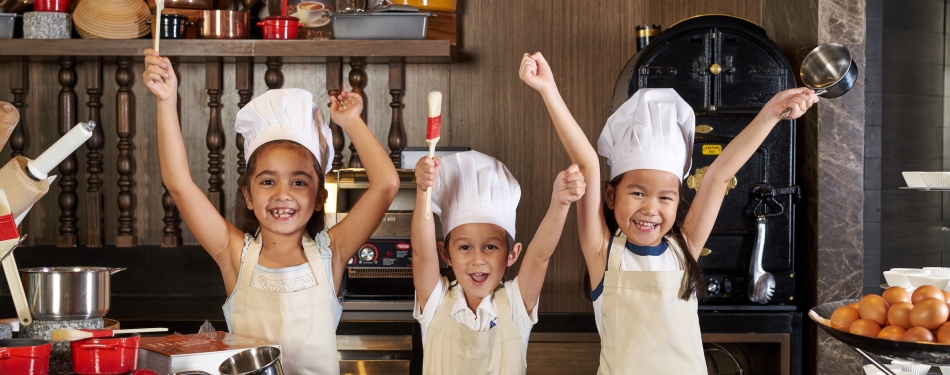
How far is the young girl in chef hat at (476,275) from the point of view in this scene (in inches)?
71.3

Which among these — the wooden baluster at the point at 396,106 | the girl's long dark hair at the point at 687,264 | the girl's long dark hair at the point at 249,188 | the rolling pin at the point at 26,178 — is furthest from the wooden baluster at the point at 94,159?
the girl's long dark hair at the point at 687,264

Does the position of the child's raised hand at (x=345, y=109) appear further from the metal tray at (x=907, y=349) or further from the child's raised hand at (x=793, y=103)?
the metal tray at (x=907, y=349)

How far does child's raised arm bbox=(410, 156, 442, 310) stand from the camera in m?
1.66

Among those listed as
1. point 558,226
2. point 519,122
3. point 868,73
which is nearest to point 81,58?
point 519,122

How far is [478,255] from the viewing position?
1811 millimetres

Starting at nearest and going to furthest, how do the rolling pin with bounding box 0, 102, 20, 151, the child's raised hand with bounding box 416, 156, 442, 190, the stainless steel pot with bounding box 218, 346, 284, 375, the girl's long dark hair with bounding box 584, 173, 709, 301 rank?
the stainless steel pot with bounding box 218, 346, 284, 375
the rolling pin with bounding box 0, 102, 20, 151
the child's raised hand with bounding box 416, 156, 442, 190
the girl's long dark hair with bounding box 584, 173, 709, 301

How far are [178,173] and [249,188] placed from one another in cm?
16

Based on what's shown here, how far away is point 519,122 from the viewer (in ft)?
11.1

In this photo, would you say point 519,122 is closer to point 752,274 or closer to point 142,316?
point 752,274

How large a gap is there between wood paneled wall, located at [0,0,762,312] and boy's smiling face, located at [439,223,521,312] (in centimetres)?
156

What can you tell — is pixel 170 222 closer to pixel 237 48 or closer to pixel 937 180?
pixel 237 48

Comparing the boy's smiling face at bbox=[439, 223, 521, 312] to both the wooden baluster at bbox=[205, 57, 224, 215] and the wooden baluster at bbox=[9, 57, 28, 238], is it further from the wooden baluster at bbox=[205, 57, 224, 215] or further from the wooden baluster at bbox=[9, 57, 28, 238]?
the wooden baluster at bbox=[9, 57, 28, 238]

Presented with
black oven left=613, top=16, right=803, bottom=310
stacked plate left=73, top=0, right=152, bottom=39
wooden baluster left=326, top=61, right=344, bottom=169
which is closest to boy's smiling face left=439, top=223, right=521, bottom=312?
black oven left=613, top=16, right=803, bottom=310

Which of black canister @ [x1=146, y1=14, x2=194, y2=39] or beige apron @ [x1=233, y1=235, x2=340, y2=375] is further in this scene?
black canister @ [x1=146, y1=14, x2=194, y2=39]
